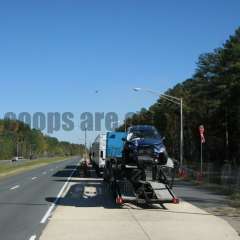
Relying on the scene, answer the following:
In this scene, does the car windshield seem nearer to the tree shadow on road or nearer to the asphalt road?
the tree shadow on road

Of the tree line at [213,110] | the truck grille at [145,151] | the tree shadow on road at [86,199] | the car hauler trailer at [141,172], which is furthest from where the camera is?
the tree line at [213,110]

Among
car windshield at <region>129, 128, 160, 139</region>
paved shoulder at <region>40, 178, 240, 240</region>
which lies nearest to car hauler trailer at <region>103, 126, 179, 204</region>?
car windshield at <region>129, 128, 160, 139</region>

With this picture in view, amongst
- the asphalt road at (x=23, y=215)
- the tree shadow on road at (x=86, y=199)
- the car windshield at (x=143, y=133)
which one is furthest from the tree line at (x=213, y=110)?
the asphalt road at (x=23, y=215)

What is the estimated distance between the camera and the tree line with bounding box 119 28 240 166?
256ft

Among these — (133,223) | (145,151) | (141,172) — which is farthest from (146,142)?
(133,223)

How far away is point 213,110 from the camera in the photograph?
85.4m

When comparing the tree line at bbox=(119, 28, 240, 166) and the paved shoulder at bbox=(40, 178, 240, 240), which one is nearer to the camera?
the paved shoulder at bbox=(40, 178, 240, 240)

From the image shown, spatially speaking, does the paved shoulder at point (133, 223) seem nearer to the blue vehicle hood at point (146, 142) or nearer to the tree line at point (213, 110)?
the blue vehicle hood at point (146, 142)

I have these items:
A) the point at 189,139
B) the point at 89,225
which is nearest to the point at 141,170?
the point at 89,225

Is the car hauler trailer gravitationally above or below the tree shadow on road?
above

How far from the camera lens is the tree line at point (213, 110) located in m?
78.1

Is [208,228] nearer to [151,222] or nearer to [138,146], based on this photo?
[151,222]

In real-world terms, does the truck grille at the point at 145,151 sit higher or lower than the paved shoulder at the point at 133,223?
higher

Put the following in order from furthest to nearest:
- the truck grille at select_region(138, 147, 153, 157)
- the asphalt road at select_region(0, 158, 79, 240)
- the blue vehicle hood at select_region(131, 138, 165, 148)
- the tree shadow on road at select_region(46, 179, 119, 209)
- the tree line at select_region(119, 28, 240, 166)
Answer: the tree line at select_region(119, 28, 240, 166)
the blue vehicle hood at select_region(131, 138, 165, 148)
the truck grille at select_region(138, 147, 153, 157)
the tree shadow on road at select_region(46, 179, 119, 209)
the asphalt road at select_region(0, 158, 79, 240)
